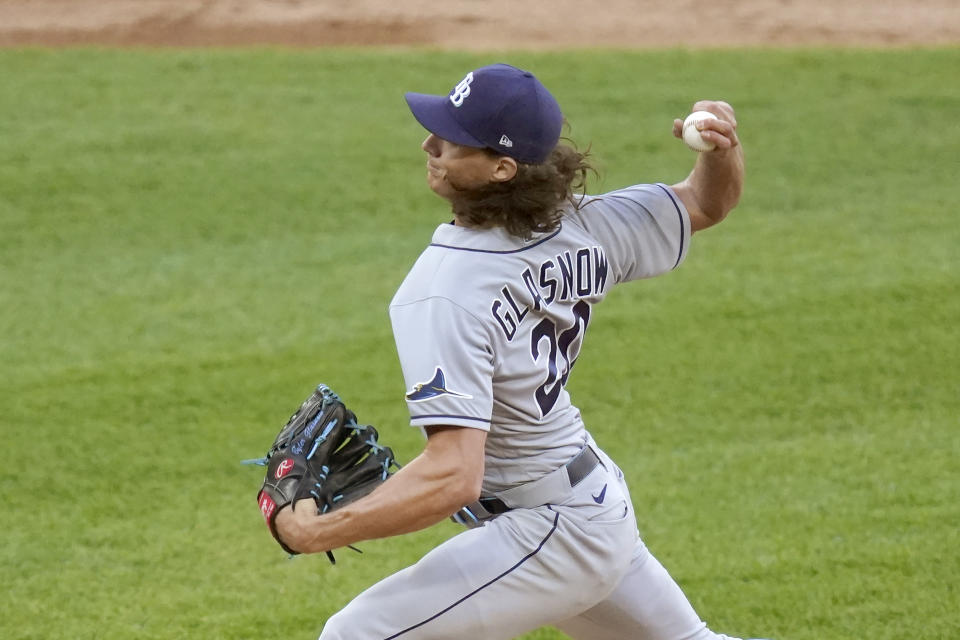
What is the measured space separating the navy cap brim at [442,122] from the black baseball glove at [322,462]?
66 cm

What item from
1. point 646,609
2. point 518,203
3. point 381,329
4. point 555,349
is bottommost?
point 381,329

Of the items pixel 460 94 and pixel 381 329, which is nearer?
pixel 460 94

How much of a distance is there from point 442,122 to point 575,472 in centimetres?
85

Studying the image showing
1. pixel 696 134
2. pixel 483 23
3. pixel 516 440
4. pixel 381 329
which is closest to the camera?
pixel 516 440

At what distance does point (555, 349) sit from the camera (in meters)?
2.90

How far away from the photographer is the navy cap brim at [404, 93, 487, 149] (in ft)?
9.11

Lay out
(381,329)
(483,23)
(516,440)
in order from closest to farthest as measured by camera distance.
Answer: (516,440) < (381,329) < (483,23)

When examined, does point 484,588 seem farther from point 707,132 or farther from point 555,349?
point 707,132

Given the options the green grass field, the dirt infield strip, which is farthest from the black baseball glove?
the dirt infield strip

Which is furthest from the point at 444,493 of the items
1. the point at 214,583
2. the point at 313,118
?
the point at 313,118

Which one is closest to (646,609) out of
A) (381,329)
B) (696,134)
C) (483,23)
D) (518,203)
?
(518,203)

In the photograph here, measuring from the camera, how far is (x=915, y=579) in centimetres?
448

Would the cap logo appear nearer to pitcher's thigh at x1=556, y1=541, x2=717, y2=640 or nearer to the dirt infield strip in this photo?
pitcher's thigh at x1=556, y1=541, x2=717, y2=640

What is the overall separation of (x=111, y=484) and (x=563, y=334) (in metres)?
3.09
